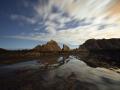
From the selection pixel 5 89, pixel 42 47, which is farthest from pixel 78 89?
pixel 42 47

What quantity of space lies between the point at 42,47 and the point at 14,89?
11131 centimetres

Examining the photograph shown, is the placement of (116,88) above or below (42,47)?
below

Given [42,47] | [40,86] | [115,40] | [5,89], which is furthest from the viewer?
[115,40]

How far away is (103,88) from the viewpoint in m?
15.3

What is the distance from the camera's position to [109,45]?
192 meters

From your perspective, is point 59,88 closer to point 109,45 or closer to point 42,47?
point 42,47

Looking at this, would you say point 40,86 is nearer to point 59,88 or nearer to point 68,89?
point 59,88

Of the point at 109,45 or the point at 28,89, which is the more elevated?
the point at 109,45

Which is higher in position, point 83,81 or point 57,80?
point 57,80

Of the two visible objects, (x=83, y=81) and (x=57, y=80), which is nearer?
(x=83, y=81)

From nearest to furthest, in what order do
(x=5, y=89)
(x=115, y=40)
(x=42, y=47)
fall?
(x=5, y=89) < (x=42, y=47) < (x=115, y=40)

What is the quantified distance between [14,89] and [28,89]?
4.86ft

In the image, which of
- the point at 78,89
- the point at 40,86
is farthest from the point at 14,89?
the point at 78,89

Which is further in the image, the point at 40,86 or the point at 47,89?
the point at 40,86
